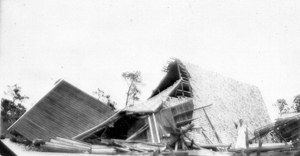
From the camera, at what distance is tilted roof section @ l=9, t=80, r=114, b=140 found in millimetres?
10289

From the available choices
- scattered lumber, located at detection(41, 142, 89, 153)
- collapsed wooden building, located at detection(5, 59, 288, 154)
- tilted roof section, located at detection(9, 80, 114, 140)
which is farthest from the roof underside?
scattered lumber, located at detection(41, 142, 89, 153)

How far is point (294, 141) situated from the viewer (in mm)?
6602

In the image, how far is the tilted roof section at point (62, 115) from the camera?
33.8 ft

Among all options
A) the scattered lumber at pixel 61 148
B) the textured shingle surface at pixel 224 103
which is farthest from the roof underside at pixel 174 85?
the scattered lumber at pixel 61 148

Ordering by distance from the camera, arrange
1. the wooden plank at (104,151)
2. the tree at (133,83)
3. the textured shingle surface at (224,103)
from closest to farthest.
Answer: the wooden plank at (104,151)
the textured shingle surface at (224,103)
the tree at (133,83)

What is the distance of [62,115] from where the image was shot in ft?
35.5

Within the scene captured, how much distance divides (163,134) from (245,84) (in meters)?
11.8

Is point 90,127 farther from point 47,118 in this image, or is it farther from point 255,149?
point 255,149

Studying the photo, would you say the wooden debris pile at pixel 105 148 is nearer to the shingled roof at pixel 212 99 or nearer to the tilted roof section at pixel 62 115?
the tilted roof section at pixel 62 115

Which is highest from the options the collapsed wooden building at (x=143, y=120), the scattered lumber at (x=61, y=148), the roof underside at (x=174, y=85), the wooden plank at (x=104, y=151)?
the roof underside at (x=174, y=85)

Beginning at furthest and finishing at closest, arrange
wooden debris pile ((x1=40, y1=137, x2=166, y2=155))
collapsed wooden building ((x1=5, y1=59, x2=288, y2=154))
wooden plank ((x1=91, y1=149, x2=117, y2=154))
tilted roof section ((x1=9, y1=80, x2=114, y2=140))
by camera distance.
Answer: tilted roof section ((x1=9, y1=80, x2=114, y2=140)), collapsed wooden building ((x1=5, y1=59, x2=288, y2=154)), wooden debris pile ((x1=40, y1=137, x2=166, y2=155)), wooden plank ((x1=91, y1=149, x2=117, y2=154))

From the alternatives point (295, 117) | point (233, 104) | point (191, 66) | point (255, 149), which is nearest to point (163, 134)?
point (255, 149)

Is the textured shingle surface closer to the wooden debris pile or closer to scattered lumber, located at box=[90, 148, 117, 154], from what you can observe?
the wooden debris pile

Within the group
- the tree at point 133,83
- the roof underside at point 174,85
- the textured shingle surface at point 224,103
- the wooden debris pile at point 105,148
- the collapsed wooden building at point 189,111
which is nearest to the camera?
the wooden debris pile at point 105,148
